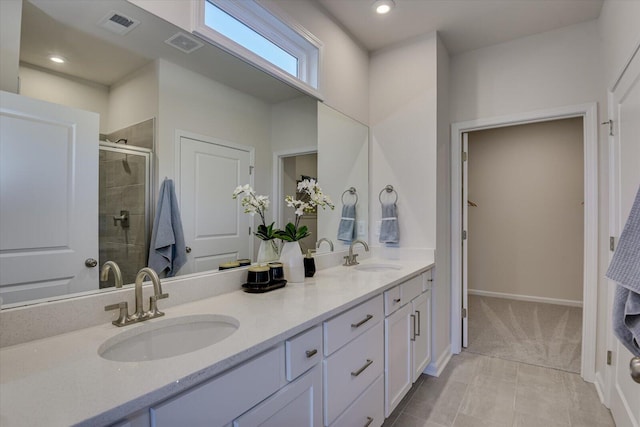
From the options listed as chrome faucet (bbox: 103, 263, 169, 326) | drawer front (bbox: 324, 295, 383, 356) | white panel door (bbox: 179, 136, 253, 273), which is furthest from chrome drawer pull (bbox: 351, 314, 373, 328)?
chrome faucet (bbox: 103, 263, 169, 326)

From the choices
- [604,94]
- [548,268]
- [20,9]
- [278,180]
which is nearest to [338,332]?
[278,180]

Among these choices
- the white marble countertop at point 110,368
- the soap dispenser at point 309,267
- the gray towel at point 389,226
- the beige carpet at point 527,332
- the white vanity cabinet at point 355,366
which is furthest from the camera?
the beige carpet at point 527,332

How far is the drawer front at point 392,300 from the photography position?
172 centimetres

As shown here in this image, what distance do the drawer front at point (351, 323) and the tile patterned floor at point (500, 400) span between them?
0.83m

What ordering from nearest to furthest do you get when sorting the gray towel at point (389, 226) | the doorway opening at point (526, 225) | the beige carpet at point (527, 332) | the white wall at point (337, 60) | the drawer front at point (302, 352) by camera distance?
the drawer front at point (302, 352)
the white wall at point (337, 60)
the gray towel at point (389, 226)
the beige carpet at point (527, 332)
the doorway opening at point (526, 225)

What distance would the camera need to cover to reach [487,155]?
461cm

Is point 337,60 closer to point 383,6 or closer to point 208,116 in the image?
point 383,6

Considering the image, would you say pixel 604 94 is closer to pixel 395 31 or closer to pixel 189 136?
pixel 395 31

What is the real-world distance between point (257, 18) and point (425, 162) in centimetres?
156

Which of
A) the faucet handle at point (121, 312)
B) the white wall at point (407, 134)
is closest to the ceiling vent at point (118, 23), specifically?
the faucet handle at point (121, 312)

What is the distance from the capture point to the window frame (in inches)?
59.6

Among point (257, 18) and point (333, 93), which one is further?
point (333, 93)

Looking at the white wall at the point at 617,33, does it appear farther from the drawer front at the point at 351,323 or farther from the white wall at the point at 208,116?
the white wall at the point at 208,116

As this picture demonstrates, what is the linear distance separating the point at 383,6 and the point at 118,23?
1716 mm
